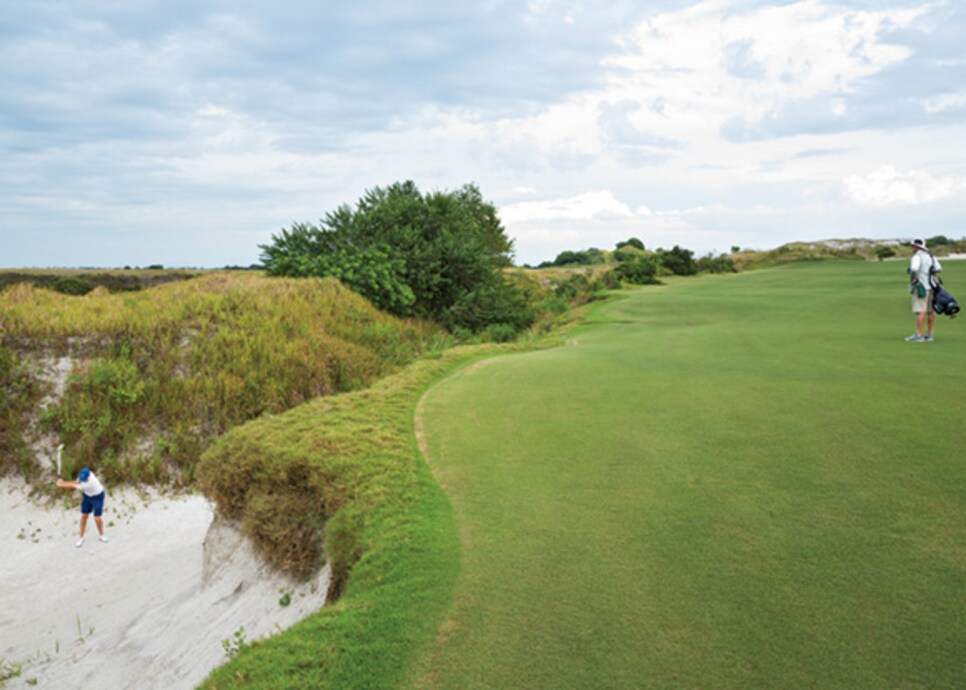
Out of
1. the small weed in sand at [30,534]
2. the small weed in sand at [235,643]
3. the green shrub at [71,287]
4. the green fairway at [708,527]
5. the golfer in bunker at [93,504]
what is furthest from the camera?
the green shrub at [71,287]

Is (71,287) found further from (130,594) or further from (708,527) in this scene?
(708,527)

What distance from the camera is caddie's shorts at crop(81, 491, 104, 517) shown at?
11.0m

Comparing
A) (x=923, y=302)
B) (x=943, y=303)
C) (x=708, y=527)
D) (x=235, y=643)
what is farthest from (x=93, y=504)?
(x=943, y=303)

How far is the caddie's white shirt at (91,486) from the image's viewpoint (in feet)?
35.1

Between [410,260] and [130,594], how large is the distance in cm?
1785

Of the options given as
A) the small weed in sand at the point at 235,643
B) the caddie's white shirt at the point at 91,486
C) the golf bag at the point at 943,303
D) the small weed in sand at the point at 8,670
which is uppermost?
the golf bag at the point at 943,303

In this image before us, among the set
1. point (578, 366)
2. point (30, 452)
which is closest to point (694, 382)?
point (578, 366)

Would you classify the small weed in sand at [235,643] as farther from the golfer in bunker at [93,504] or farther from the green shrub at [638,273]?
the green shrub at [638,273]

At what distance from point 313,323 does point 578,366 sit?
9.11 m

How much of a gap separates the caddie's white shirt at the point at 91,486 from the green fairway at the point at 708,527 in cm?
610

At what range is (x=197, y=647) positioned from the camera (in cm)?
652

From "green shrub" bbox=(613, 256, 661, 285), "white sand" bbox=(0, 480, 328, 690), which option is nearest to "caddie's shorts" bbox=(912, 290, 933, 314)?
"white sand" bbox=(0, 480, 328, 690)

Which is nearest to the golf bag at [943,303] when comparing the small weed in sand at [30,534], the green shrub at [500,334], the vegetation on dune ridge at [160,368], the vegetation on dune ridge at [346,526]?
the vegetation on dune ridge at [346,526]

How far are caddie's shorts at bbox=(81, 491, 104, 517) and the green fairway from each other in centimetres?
626
